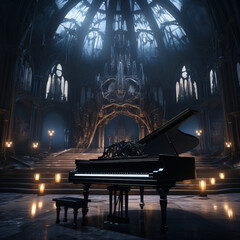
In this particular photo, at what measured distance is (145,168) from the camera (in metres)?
4.10

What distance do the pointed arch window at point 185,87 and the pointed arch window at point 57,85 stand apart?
1573cm

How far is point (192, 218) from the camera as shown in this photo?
4781 mm

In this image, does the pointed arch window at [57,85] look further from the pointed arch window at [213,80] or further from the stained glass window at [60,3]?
the pointed arch window at [213,80]

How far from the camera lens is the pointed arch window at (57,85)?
2720 cm

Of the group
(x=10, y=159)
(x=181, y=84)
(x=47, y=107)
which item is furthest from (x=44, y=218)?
(x=181, y=84)

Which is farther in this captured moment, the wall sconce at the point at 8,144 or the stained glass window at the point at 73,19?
the stained glass window at the point at 73,19

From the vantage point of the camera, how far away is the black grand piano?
3909 mm

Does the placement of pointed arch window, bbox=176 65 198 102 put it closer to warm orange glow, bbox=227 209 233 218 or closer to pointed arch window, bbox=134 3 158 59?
pointed arch window, bbox=134 3 158 59

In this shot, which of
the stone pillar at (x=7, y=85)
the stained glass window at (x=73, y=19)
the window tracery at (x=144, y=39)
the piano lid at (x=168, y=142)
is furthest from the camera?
the window tracery at (x=144, y=39)

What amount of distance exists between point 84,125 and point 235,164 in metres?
15.0

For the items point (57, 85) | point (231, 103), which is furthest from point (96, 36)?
point (231, 103)

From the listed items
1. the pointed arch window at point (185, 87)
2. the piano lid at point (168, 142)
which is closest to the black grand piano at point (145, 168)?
the piano lid at point (168, 142)

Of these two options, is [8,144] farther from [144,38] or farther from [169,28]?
[169,28]

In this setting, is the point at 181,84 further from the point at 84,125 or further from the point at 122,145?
the point at 122,145
